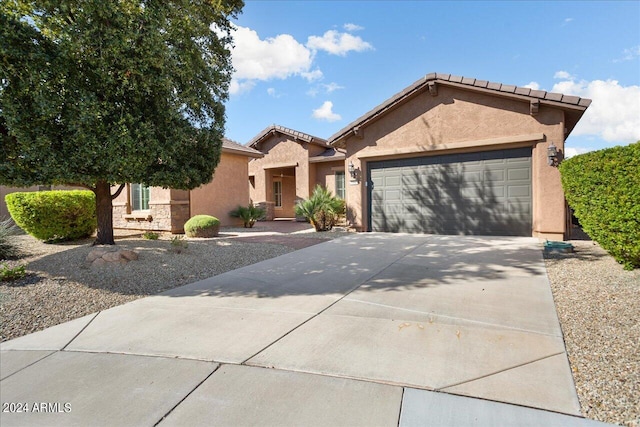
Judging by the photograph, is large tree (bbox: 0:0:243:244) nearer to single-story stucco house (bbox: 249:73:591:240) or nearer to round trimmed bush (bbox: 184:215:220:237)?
round trimmed bush (bbox: 184:215:220:237)

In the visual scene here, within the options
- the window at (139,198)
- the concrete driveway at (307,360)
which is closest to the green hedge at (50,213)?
the window at (139,198)

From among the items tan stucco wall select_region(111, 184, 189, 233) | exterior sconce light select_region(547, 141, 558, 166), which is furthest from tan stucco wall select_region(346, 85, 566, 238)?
tan stucco wall select_region(111, 184, 189, 233)

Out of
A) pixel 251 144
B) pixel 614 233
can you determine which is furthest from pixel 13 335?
pixel 251 144

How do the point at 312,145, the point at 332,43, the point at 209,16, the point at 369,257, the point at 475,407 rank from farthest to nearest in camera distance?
the point at 312,145, the point at 332,43, the point at 209,16, the point at 369,257, the point at 475,407

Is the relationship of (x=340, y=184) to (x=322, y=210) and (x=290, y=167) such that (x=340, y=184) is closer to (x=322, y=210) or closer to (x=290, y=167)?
(x=290, y=167)

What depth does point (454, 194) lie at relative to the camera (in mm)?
11156

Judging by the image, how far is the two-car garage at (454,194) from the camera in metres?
10.3

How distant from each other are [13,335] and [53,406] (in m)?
2.08

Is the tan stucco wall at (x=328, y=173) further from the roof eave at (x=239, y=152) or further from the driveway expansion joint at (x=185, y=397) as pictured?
the driveway expansion joint at (x=185, y=397)

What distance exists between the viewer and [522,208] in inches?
402

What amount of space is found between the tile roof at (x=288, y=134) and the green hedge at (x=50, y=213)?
10.3 meters

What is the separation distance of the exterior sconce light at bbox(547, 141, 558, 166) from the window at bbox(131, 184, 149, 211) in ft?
46.9

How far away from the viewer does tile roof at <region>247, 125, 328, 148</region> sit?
695 inches

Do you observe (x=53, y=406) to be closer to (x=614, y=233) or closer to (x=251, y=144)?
(x=614, y=233)
